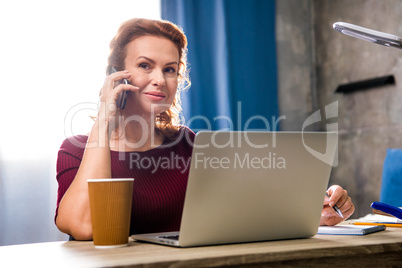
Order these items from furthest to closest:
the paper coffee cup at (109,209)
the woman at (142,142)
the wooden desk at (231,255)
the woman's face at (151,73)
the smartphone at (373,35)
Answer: the woman's face at (151,73), the woman at (142,142), the smartphone at (373,35), the paper coffee cup at (109,209), the wooden desk at (231,255)

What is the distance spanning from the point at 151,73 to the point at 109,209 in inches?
33.0

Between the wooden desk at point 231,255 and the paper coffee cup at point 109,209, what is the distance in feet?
0.10

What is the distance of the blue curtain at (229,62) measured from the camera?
2.96 metres

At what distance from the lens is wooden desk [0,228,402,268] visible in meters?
0.74

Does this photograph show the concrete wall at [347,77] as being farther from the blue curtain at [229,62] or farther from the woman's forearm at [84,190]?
the woman's forearm at [84,190]

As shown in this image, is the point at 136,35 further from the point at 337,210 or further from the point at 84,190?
the point at 337,210

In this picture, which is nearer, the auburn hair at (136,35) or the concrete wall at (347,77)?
the auburn hair at (136,35)

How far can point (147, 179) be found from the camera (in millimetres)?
1531

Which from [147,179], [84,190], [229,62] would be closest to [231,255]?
[84,190]

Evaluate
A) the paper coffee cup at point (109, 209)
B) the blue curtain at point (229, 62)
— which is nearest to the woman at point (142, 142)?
the paper coffee cup at point (109, 209)

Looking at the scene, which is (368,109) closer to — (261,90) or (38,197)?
(261,90)

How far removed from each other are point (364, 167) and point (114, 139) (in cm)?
201

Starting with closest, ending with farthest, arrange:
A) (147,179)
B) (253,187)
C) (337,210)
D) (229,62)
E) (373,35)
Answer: (253,187) → (373,35) → (337,210) → (147,179) → (229,62)

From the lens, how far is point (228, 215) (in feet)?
2.91
